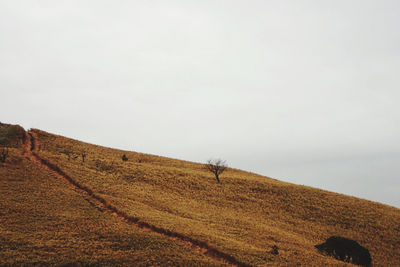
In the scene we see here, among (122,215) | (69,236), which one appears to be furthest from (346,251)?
(69,236)

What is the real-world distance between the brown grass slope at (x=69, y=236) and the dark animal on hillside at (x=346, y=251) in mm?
15288

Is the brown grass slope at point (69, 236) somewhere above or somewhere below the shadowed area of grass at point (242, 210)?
below

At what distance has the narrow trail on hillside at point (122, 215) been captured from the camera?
19594mm

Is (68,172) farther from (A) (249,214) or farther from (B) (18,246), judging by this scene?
(A) (249,214)

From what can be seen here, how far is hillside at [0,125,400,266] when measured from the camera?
1848 centimetres

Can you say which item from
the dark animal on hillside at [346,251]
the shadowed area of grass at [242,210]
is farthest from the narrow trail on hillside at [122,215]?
the dark animal on hillside at [346,251]

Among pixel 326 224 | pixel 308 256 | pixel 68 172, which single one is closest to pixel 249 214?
pixel 326 224

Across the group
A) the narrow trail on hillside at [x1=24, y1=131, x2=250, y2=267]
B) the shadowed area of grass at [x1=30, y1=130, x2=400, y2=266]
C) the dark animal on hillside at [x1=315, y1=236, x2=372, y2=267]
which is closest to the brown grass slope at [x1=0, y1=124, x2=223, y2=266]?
the narrow trail on hillside at [x1=24, y1=131, x2=250, y2=267]

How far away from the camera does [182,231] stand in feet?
Answer: 74.6

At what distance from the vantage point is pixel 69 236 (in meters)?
19.5

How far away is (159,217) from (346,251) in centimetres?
1966

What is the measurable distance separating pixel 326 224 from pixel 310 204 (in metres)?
6.65

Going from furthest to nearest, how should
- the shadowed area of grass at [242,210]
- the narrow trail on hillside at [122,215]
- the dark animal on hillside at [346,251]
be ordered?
the dark animal on hillside at [346,251]
the shadowed area of grass at [242,210]
the narrow trail on hillside at [122,215]

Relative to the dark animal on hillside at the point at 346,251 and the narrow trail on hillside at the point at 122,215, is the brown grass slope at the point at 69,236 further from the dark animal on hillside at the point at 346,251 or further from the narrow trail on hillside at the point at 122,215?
the dark animal on hillside at the point at 346,251
